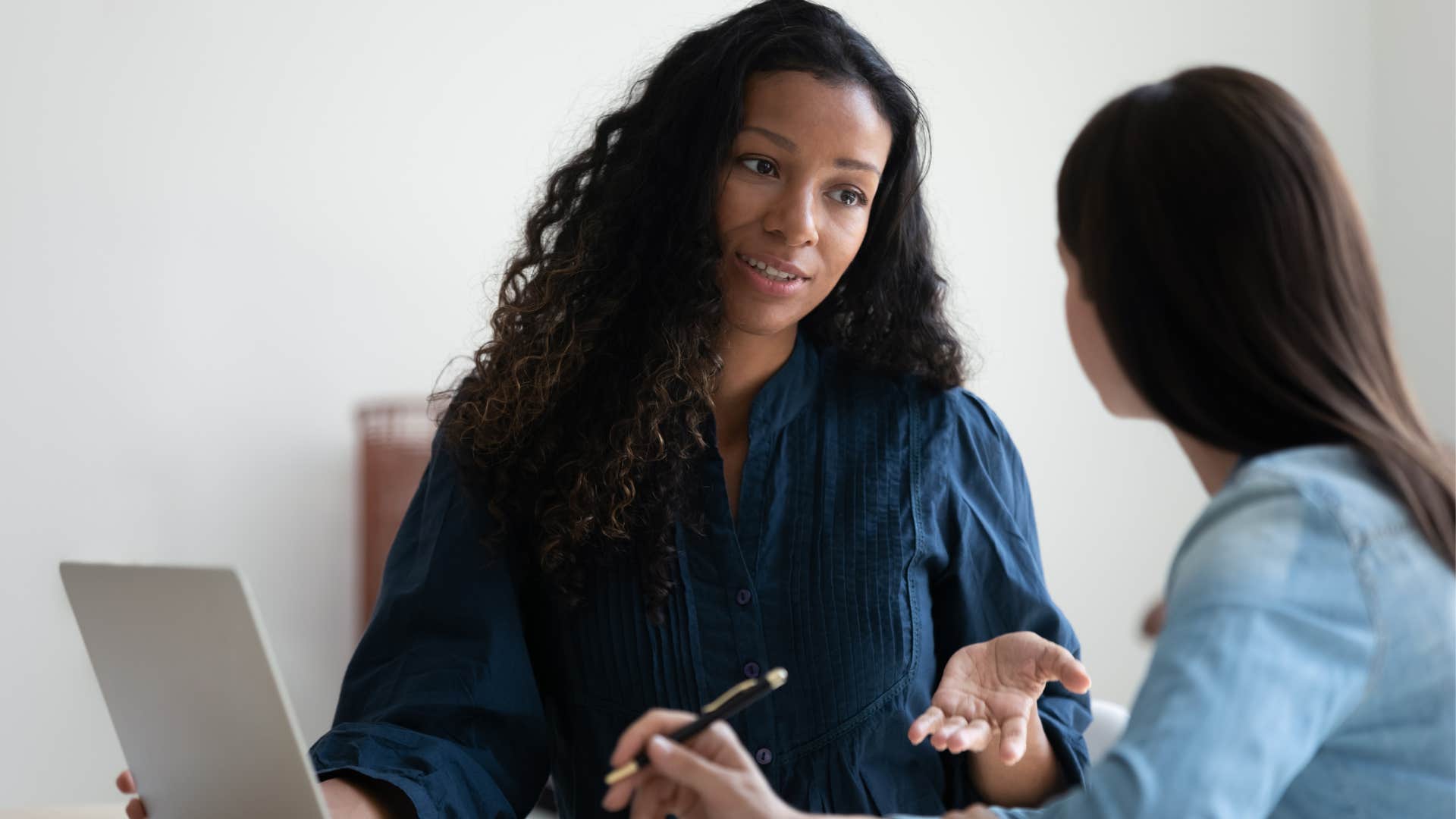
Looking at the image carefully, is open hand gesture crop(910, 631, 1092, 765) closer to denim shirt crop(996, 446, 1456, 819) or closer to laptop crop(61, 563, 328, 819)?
Answer: denim shirt crop(996, 446, 1456, 819)

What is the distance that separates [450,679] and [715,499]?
33 cm

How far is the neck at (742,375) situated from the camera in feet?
5.17

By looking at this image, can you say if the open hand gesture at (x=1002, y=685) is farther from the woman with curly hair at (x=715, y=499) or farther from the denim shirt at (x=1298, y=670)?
the denim shirt at (x=1298, y=670)

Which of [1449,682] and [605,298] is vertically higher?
[605,298]

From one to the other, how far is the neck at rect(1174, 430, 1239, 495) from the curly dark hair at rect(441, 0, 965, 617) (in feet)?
2.01

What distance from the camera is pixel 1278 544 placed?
2.64ft

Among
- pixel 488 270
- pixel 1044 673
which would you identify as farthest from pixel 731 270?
pixel 488 270

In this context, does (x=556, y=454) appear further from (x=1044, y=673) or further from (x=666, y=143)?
(x=1044, y=673)

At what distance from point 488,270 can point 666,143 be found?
1.64 meters

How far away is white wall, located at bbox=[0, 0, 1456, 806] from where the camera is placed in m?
2.69

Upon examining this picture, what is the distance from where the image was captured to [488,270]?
123 inches

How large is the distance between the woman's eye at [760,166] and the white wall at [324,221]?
51.8 inches

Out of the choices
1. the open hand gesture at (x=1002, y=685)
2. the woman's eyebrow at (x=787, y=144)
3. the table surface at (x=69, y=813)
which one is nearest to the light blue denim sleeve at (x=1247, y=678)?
the open hand gesture at (x=1002, y=685)

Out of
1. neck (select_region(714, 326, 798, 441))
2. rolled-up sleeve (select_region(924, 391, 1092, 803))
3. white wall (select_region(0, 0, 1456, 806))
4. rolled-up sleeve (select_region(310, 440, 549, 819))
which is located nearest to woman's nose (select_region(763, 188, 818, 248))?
neck (select_region(714, 326, 798, 441))
